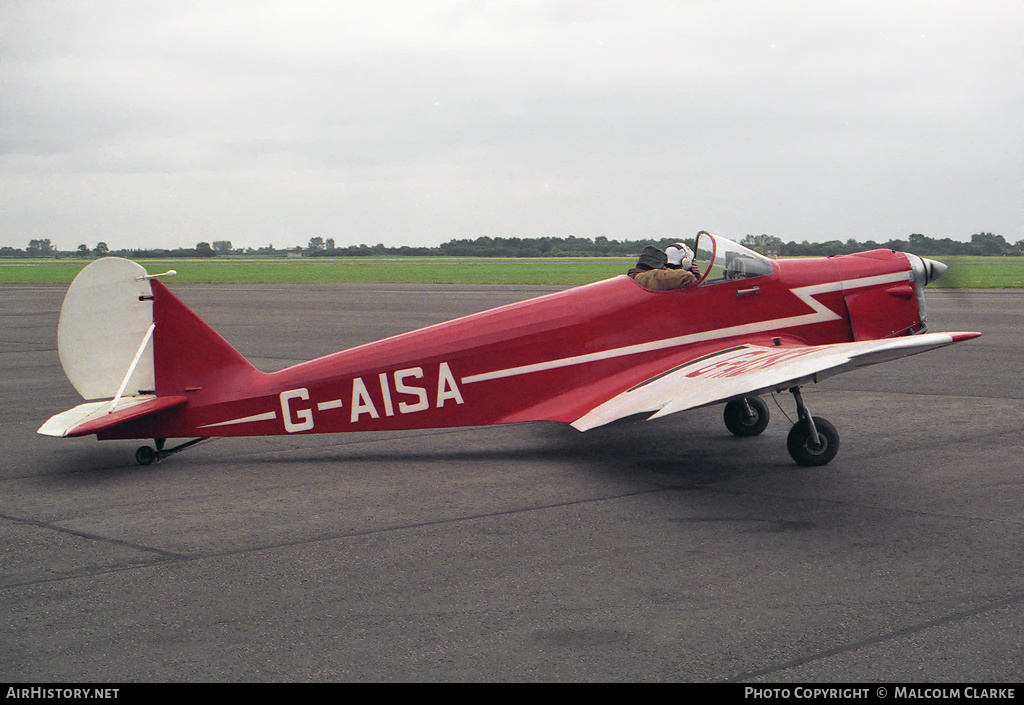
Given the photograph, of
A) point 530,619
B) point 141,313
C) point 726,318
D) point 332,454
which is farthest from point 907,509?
point 141,313

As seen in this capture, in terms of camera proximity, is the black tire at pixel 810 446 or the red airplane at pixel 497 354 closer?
the black tire at pixel 810 446

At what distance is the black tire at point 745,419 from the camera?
31.4 feet

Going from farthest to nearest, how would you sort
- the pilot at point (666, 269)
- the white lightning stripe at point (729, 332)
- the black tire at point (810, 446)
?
1. the pilot at point (666, 269)
2. the white lightning stripe at point (729, 332)
3. the black tire at point (810, 446)

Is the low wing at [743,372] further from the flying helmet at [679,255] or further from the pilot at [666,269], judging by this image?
the flying helmet at [679,255]

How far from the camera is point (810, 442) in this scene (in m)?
8.06

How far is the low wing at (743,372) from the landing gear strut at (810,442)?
27.6 inches

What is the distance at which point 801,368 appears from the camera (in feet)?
22.4

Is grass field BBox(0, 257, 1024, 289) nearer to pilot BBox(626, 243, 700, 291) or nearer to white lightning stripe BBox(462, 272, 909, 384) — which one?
white lightning stripe BBox(462, 272, 909, 384)

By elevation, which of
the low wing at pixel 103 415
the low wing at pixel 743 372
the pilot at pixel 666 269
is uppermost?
the pilot at pixel 666 269

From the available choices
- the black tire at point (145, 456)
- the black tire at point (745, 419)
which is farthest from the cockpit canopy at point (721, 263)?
the black tire at point (145, 456)

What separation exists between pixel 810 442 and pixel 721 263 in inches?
81.1

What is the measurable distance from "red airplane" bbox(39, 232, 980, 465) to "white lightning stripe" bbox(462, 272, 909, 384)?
12 millimetres
